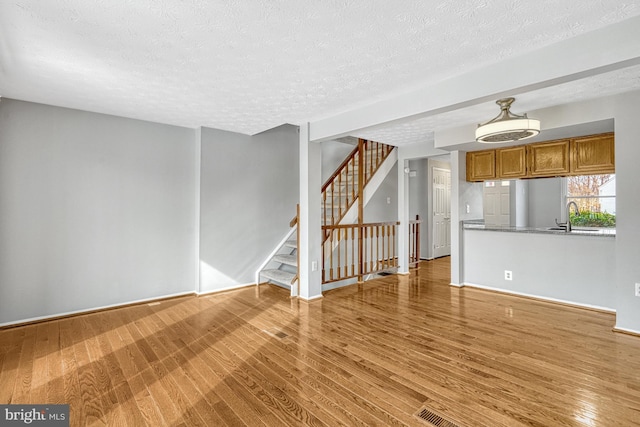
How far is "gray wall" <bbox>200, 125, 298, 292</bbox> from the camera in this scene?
4.40m

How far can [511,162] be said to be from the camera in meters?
4.32

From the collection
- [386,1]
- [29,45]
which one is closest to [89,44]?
[29,45]

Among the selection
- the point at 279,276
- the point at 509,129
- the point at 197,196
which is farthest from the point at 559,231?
the point at 197,196

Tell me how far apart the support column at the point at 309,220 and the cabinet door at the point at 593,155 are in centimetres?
317

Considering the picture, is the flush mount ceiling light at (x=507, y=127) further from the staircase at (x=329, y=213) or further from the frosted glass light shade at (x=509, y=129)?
the staircase at (x=329, y=213)

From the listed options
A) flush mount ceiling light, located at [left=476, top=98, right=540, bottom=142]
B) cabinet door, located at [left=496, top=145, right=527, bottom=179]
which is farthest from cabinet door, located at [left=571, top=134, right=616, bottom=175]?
flush mount ceiling light, located at [left=476, top=98, right=540, bottom=142]

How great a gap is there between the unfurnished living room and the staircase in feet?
0.22

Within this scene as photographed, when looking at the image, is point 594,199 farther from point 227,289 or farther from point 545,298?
point 227,289

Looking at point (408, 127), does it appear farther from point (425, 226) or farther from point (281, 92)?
point (425, 226)

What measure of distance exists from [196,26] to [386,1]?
3.78 ft

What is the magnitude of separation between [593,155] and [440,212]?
397 centimetres

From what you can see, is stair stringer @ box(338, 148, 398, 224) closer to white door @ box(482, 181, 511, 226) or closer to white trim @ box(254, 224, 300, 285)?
white trim @ box(254, 224, 300, 285)

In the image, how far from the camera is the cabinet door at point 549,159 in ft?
12.6

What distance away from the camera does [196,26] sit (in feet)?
6.31
